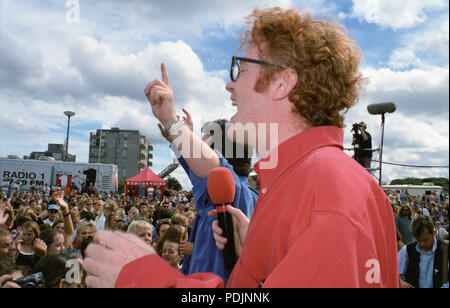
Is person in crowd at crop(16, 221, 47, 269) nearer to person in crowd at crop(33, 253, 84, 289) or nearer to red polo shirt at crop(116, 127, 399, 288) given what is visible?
person in crowd at crop(33, 253, 84, 289)

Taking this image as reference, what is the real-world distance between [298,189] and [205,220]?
51.3 inches

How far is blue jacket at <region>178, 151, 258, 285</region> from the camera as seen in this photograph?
1.84 m

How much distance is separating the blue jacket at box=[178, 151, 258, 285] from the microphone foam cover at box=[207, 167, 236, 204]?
11.5 inches

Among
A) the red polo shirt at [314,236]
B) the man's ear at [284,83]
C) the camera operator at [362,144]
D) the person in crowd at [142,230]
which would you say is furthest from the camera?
the camera operator at [362,144]

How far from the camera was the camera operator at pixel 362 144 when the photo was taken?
7.74 m

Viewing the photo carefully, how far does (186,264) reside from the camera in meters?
2.37

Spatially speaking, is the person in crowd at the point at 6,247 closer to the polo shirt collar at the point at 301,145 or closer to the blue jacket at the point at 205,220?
the blue jacket at the point at 205,220

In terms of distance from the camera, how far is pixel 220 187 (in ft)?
5.06

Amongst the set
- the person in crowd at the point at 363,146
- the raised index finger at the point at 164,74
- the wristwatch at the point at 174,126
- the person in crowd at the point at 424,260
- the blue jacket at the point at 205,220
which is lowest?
the person in crowd at the point at 424,260

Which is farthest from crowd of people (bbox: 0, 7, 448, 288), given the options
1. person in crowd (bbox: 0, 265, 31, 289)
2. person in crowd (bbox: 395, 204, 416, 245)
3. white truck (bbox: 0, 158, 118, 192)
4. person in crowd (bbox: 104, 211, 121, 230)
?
white truck (bbox: 0, 158, 118, 192)

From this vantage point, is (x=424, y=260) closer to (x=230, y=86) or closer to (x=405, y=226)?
(x=405, y=226)

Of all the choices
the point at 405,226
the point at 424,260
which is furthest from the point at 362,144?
the point at 424,260

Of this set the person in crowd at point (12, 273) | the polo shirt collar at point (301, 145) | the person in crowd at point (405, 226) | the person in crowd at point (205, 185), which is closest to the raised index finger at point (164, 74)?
the person in crowd at point (205, 185)

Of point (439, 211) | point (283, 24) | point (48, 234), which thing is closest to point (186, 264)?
point (283, 24)
